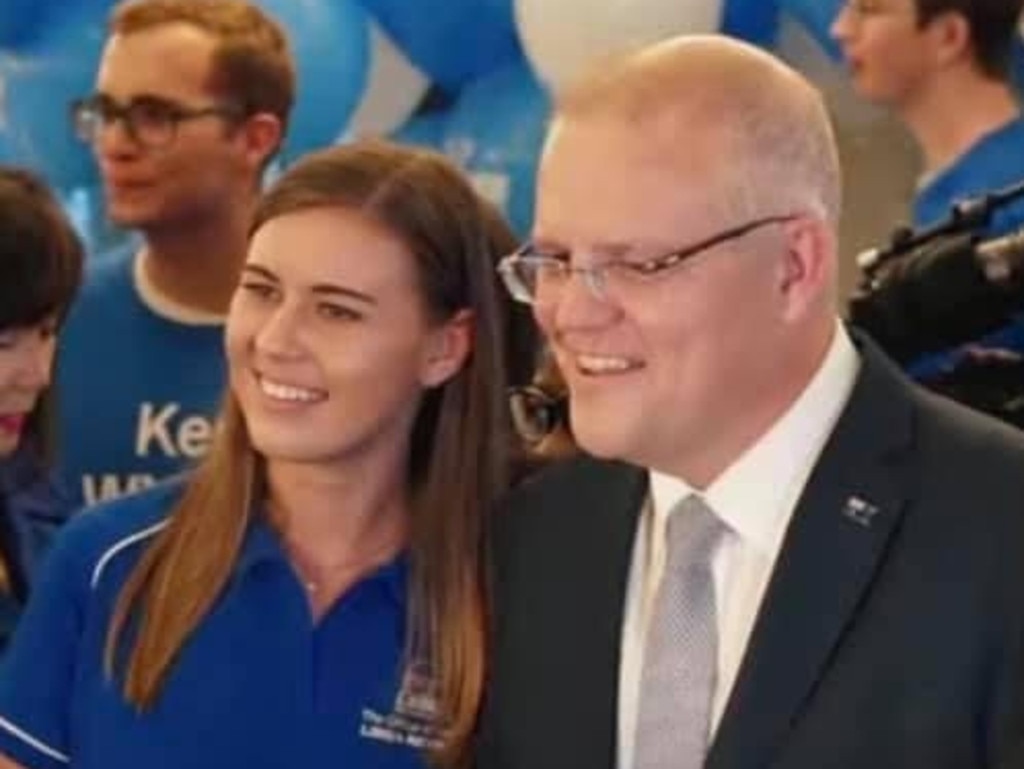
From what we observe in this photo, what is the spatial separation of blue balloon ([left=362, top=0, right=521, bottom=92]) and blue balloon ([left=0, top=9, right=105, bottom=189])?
408 millimetres

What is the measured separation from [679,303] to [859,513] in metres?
0.17

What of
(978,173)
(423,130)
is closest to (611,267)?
(978,173)

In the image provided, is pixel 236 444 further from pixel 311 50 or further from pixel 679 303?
pixel 311 50

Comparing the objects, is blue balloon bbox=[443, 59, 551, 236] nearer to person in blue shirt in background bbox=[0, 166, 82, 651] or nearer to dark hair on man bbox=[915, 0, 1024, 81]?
dark hair on man bbox=[915, 0, 1024, 81]

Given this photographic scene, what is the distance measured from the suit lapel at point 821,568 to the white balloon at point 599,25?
1.56m

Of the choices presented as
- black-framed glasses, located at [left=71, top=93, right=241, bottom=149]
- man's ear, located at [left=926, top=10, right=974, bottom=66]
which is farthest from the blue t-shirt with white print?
man's ear, located at [left=926, top=10, right=974, bottom=66]

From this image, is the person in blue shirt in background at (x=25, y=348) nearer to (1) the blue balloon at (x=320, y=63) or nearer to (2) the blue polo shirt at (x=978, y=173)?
(2) the blue polo shirt at (x=978, y=173)

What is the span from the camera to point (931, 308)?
202 centimetres

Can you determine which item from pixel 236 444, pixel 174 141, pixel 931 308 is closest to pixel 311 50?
pixel 174 141

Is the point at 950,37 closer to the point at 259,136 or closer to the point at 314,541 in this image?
the point at 259,136

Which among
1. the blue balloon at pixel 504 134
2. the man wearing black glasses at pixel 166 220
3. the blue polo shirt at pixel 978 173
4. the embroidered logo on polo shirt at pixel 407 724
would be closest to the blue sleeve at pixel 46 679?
the embroidered logo on polo shirt at pixel 407 724

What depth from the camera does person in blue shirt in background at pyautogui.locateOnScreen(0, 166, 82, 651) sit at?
6.05 feet

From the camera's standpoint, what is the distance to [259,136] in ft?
8.30

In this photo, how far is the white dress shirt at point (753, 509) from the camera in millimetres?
1419
